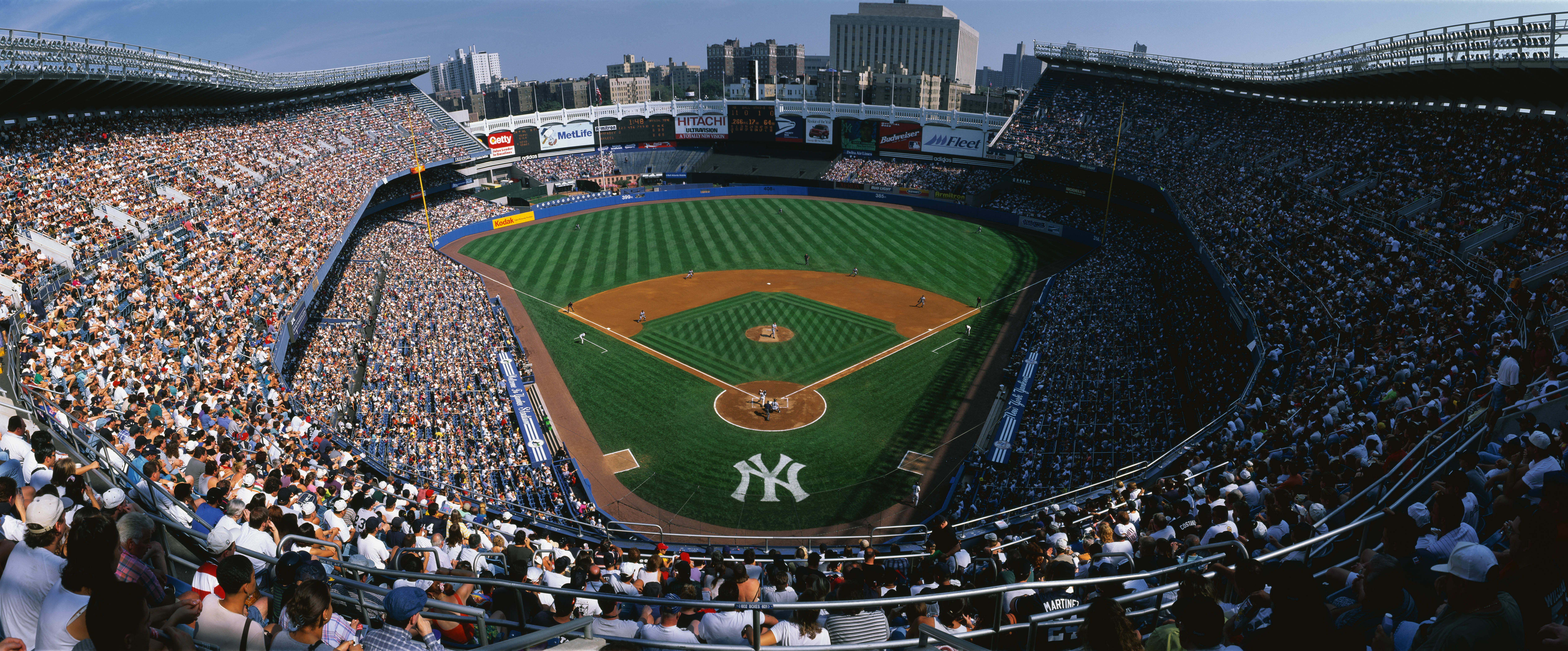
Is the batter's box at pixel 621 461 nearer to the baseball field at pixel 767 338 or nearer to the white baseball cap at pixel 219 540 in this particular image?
the baseball field at pixel 767 338

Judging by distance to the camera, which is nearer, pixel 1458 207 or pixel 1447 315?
pixel 1447 315

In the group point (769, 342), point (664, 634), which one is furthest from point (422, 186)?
point (664, 634)

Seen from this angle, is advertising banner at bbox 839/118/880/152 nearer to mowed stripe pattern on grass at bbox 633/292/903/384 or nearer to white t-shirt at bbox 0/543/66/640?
mowed stripe pattern on grass at bbox 633/292/903/384

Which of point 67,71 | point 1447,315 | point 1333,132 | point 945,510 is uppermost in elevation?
point 67,71

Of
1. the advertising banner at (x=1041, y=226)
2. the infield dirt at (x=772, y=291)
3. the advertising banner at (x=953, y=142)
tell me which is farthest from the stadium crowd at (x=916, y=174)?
the infield dirt at (x=772, y=291)

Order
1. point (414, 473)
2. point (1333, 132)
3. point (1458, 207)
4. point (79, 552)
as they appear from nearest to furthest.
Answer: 1. point (79, 552)
2. point (414, 473)
3. point (1458, 207)
4. point (1333, 132)

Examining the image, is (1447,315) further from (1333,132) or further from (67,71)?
(67,71)

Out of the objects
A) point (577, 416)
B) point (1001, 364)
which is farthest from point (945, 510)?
point (577, 416)

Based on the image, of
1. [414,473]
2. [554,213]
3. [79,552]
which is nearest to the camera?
[79,552]
